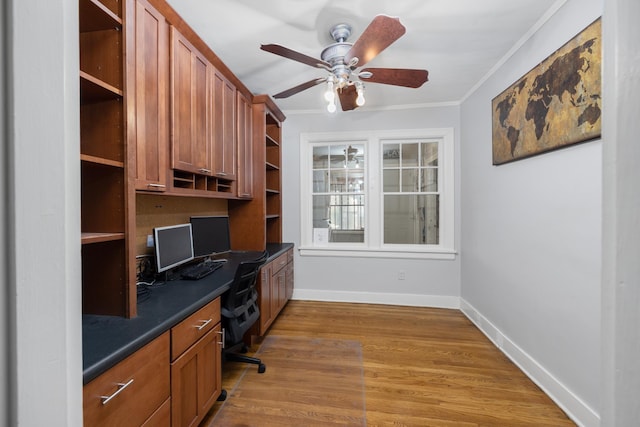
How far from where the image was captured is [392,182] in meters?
3.72

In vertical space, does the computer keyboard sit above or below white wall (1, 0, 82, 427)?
below

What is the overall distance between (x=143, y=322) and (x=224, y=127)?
1.69 metres

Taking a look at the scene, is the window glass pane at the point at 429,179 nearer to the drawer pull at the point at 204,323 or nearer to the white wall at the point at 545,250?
the white wall at the point at 545,250

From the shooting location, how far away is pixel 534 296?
2127 millimetres

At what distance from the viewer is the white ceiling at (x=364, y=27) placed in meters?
1.82

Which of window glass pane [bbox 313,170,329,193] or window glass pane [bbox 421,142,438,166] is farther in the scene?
window glass pane [bbox 313,170,329,193]

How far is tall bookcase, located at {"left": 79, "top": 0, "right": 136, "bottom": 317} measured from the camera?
4.42 feet

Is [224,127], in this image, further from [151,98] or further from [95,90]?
[95,90]

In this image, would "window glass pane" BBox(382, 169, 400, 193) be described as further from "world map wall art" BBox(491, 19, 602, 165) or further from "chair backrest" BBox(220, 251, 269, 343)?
"chair backrest" BBox(220, 251, 269, 343)

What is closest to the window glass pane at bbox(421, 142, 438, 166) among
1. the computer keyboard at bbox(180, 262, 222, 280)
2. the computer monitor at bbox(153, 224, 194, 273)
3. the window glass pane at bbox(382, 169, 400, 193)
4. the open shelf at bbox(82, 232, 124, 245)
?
the window glass pane at bbox(382, 169, 400, 193)

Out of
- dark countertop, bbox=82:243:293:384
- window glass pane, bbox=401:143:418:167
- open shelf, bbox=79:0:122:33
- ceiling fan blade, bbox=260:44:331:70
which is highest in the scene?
ceiling fan blade, bbox=260:44:331:70

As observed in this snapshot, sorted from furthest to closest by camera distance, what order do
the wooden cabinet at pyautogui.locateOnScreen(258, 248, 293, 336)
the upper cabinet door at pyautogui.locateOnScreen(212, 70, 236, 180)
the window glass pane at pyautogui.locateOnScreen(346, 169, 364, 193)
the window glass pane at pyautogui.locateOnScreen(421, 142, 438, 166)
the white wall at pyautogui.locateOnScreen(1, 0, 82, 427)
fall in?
the window glass pane at pyautogui.locateOnScreen(346, 169, 364, 193) < the window glass pane at pyautogui.locateOnScreen(421, 142, 438, 166) < the wooden cabinet at pyautogui.locateOnScreen(258, 248, 293, 336) < the upper cabinet door at pyautogui.locateOnScreen(212, 70, 236, 180) < the white wall at pyautogui.locateOnScreen(1, 0, 82, 427)

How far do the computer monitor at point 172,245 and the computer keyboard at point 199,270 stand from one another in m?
0.09

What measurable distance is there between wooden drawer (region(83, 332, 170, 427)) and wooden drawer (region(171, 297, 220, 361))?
2.3 inches
